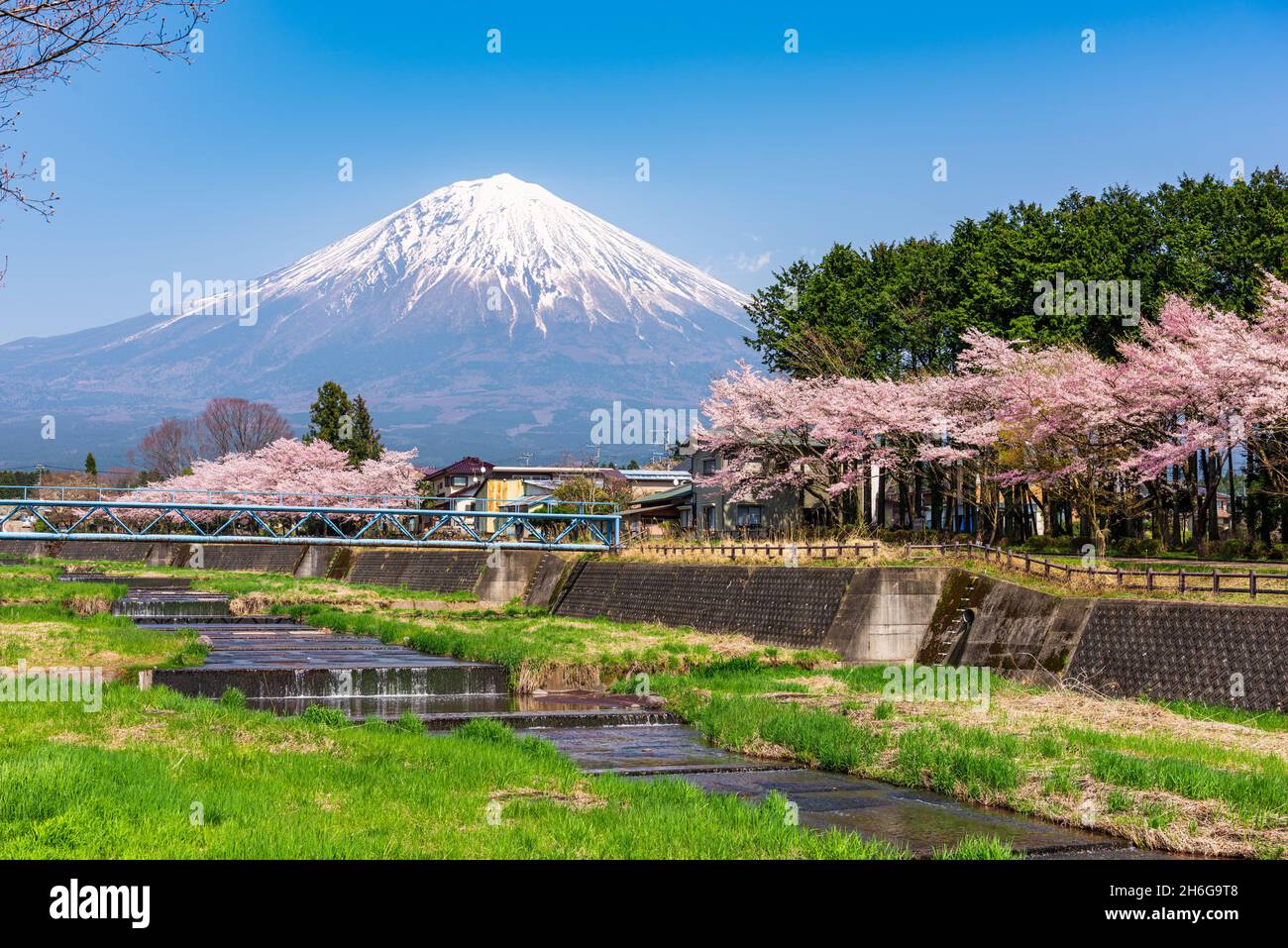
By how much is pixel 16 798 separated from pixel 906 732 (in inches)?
472

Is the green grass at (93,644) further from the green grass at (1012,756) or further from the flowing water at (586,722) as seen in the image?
the green grass at (1012,756)

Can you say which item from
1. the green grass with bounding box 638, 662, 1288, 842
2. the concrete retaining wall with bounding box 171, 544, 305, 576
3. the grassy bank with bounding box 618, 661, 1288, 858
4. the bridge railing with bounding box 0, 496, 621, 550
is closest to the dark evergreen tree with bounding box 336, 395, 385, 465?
the bridge railing with bounding box 0, 496, 621, 550

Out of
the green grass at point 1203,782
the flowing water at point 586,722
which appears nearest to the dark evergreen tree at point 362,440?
the flowing water at point 586,722

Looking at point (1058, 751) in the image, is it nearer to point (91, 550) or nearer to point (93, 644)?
point (93, 644)

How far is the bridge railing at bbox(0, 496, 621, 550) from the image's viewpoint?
53406 mm

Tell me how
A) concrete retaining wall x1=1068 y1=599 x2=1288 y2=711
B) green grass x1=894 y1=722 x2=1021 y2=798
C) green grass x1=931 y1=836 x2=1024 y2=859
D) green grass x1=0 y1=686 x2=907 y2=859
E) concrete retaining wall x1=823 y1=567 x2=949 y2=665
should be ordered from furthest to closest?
concrete retaining wall x1=823 y1=567 x2=949 y2=665 < concrete retaining wall x1=1068 y1=599 x2=1288 y2=711 < green grass x1=894 y1=722 x2=1021 y2=798 < green grass x1=931 y1=836 x2=1024 y2=859 < green grass x1=0 y1=686 x2=907 y2=859

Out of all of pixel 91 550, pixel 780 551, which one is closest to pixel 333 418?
pixel 91 550

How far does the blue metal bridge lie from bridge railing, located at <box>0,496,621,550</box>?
82 mm

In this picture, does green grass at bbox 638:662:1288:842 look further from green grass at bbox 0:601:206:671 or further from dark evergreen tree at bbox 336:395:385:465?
dark evergreen tree at bbox 336:395:385:465

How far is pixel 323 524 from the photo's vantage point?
290 feet

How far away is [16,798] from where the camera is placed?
1047cm

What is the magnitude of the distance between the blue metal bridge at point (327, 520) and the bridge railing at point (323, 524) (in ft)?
0.27
